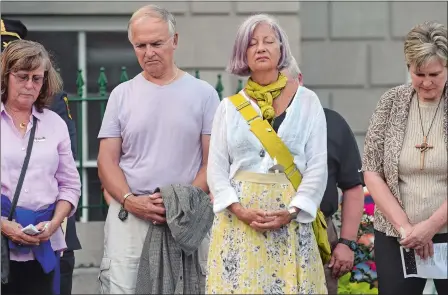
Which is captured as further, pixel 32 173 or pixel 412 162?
pixel 32 173

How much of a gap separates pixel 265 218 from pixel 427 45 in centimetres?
117

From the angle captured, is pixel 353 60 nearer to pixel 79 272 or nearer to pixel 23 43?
pixel 79 272

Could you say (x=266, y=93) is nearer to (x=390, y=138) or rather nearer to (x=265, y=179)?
(x=265, y=179)

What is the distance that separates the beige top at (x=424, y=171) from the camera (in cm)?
611

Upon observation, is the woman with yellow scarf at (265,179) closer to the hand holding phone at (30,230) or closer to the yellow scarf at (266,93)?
the yellow scarf at (266,93)

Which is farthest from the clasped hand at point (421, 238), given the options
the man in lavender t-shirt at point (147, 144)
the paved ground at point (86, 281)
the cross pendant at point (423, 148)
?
the paved ground at point (86, 281)

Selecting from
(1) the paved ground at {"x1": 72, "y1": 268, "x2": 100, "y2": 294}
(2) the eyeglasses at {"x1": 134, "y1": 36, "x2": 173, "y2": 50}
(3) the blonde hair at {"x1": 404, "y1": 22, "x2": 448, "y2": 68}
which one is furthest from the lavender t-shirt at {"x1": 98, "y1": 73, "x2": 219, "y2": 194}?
(1) the paved ground at {"x1": 72, "y1": 268, "x2": 100, "y2": 294}

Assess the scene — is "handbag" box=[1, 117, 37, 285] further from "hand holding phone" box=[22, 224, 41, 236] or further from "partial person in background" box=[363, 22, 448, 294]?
"partial person in background" box=[363, 22, 448, 294]

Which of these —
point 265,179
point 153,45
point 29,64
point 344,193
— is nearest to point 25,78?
point 29,64

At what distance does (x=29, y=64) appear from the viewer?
655cm

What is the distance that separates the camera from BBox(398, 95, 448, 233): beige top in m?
6.11

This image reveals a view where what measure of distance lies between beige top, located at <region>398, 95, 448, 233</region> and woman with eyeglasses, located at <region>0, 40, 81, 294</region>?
182 centimetres

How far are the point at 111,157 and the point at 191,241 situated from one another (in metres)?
0.67

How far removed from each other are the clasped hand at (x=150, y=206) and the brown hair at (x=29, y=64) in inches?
29.2
